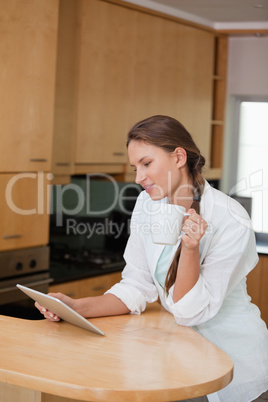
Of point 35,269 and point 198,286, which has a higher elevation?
point 198,286

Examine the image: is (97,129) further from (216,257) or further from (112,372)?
(112,372)

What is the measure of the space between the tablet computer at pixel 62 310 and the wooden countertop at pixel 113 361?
0.03m

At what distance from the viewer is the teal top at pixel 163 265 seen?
6.33 feet

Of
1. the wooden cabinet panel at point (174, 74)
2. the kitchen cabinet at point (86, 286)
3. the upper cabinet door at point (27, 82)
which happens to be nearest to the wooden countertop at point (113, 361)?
the upper cabinet door at point (27, 82)

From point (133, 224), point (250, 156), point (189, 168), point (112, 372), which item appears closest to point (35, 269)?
point (133, 224)

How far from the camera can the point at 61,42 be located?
3734mm

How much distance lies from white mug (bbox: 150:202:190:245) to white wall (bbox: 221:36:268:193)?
3.78 meters

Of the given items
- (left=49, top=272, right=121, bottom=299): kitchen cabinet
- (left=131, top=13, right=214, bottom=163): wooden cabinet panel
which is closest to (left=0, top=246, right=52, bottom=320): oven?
(left=49, top=272, right=121, bottom=299): kitchen cabinet

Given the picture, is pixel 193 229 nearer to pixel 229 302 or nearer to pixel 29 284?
pixel 229 302

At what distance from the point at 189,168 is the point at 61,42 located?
2.13 meters

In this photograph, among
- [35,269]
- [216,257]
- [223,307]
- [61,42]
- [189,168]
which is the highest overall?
[61,42]

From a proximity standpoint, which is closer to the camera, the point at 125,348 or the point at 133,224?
the point at 125,348

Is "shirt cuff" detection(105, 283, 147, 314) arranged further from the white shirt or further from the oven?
the oven

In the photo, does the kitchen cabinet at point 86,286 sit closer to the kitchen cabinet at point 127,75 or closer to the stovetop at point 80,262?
the stovetop at point 80,262
